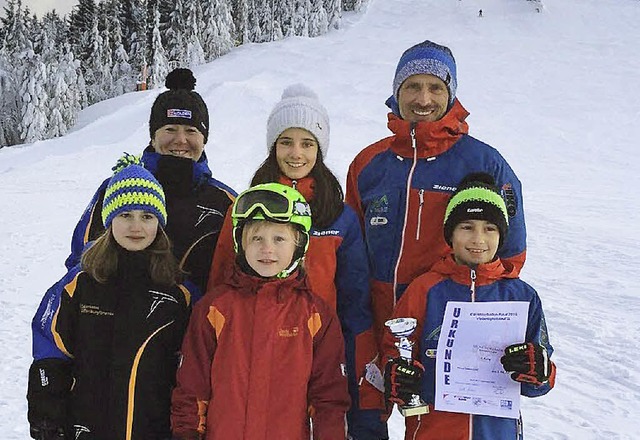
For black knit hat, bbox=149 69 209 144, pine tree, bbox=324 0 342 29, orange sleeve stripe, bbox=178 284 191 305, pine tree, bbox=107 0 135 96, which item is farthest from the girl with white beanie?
pine tree, bbox=324 0 342 29

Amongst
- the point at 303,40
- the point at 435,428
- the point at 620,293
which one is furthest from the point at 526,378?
the point at 303,40

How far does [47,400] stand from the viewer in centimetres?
267

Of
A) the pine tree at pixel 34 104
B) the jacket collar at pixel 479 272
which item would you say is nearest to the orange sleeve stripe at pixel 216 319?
the jacket collar at pixel 479 272

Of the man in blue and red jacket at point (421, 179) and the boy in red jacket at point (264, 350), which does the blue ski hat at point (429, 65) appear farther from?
the boy in red jacket at point (264, 350)

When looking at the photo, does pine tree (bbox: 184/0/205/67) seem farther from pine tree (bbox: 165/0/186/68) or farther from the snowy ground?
the snowy ground

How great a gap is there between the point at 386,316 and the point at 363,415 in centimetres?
52

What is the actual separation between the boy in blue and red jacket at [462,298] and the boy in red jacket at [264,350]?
31 cm

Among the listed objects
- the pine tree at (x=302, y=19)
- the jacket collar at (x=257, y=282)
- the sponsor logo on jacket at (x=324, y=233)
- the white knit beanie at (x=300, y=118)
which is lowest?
the jacket collar at (x=257, y=282)

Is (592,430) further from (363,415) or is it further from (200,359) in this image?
(200,359)

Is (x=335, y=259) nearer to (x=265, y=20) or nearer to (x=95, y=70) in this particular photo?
(x=95, y=70)

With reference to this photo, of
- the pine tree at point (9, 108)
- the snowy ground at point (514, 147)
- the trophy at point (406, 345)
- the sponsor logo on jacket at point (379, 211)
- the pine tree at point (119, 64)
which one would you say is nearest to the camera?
the trophy at point (406, 345)

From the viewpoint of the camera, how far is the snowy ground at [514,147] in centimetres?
568

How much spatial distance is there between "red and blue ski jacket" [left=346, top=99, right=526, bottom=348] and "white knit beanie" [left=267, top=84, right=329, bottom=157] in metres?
0.38

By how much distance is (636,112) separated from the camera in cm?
2672
